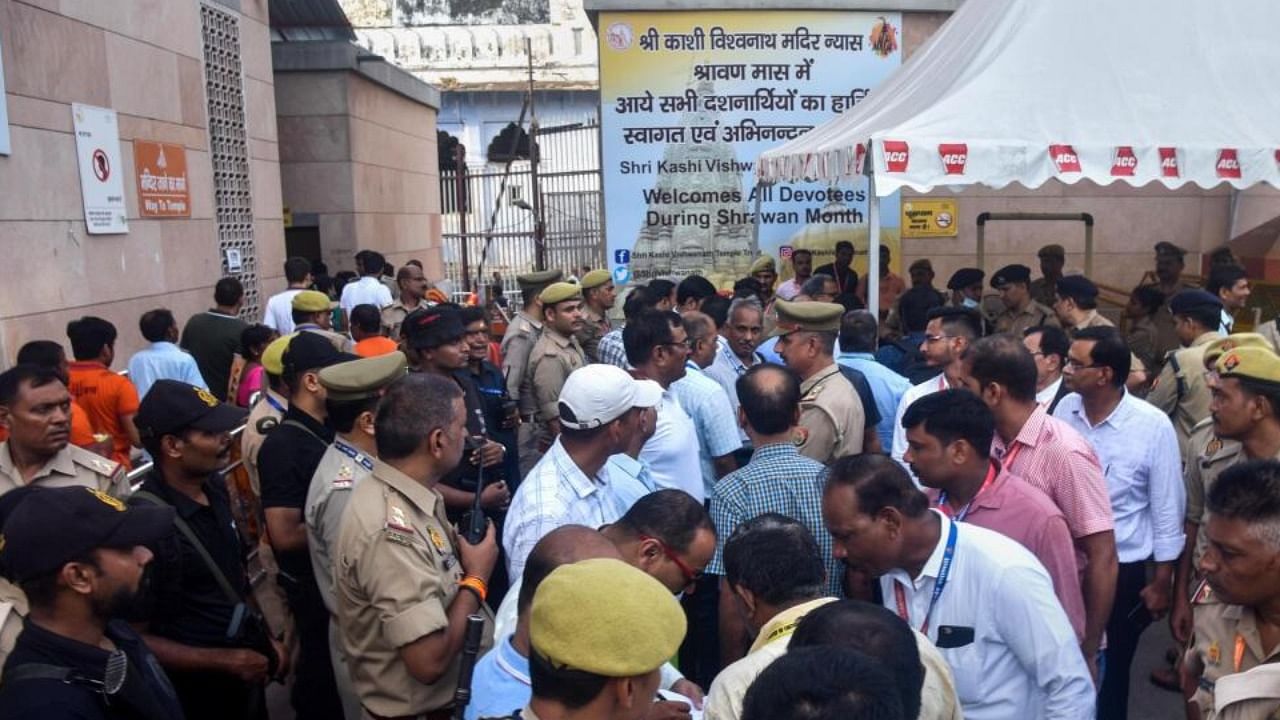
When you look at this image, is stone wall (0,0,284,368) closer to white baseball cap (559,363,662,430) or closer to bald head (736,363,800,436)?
white baseball cap (559,363,662,430)

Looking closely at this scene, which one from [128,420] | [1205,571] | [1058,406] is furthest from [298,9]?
[1205,571]

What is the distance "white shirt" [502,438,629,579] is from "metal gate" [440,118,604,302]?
862cm

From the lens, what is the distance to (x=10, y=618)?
8.55 ft

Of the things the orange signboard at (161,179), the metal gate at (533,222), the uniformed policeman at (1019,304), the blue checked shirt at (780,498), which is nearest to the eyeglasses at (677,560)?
the blue checked shirt at (780,498)

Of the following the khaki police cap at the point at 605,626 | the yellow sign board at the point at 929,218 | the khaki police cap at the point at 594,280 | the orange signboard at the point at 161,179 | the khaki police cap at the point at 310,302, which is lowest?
the khaki police cap at the point at 605,626

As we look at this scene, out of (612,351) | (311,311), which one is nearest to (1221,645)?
(612,351)

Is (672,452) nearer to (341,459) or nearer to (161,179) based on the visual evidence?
(341,459)

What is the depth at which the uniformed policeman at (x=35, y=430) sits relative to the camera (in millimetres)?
3936

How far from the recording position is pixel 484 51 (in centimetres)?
3331

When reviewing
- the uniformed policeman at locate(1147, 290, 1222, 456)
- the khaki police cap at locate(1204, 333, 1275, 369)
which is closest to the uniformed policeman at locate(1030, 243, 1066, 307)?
the uniformed policeman at locate(1147, 290, 1222, 456)

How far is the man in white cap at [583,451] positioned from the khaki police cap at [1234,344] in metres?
2.32

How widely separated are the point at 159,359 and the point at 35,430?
276cm

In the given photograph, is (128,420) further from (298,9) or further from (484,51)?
(484,51)

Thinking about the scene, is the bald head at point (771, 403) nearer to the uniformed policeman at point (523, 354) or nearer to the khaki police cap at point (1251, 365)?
the khaki police cap at point (1251, 365)
